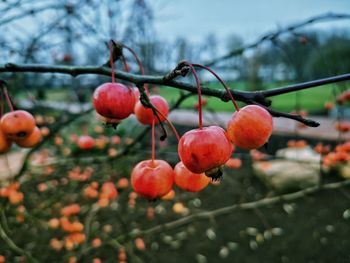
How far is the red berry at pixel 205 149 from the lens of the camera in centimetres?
82

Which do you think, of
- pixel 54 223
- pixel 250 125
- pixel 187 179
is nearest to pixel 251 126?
pixel 250 125

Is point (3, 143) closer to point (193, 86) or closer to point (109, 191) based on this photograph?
point (193, 86)

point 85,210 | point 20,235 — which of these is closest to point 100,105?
point 20,235

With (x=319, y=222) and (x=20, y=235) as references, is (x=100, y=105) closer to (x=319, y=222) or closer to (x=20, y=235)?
(x=20, y=235)

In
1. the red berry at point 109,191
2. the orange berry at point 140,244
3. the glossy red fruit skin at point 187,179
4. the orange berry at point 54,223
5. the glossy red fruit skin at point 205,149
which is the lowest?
the orange berry at point 140,244

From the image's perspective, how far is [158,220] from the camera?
13.9ft

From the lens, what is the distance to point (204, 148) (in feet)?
2.68

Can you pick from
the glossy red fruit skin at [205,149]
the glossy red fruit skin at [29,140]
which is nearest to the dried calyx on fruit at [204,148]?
the glossy red fruit skin at [205,149]

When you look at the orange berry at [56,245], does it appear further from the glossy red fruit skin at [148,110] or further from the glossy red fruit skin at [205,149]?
the glossy red fruit skin at [205,149]

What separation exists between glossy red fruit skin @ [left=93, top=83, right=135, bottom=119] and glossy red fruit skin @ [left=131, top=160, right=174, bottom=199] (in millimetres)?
193

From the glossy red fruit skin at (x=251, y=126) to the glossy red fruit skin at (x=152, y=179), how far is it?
0.31 m

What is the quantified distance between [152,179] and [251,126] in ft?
1.28

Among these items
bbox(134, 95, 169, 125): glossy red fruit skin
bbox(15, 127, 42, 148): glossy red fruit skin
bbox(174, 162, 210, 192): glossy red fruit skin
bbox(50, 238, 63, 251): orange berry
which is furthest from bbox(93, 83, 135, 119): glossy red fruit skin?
bbox(50, 238, 63, 251): orange berry

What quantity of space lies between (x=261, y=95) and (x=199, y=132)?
18 centimetres
